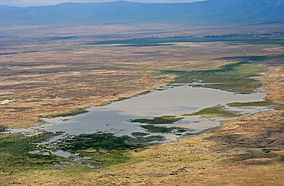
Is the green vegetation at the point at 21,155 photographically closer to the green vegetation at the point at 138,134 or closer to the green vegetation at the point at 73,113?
the green vegetation at the point at 138,134

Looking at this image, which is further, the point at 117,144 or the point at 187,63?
the point at 187,63

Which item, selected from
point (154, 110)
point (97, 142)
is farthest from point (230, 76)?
point (97, 142)

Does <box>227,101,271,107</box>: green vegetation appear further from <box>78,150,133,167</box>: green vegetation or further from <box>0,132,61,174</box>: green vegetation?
<box>0,132,61,174</box>: green vegetation

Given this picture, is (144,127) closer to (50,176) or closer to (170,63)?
(50,176)

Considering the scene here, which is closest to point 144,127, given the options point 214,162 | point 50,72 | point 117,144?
point 117,144

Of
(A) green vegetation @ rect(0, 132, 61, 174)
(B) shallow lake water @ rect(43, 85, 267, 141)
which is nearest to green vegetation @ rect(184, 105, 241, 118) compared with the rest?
(B) shallow lake water @ rect(43, 85, 267, 141)

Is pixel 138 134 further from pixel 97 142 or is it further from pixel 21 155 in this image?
pixel 21 155
